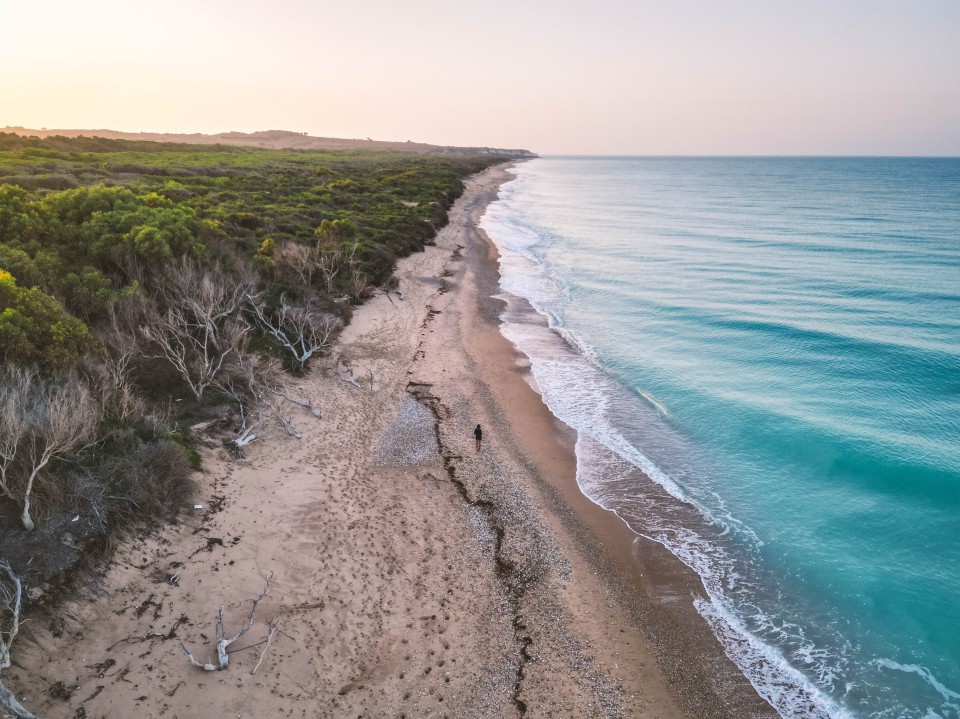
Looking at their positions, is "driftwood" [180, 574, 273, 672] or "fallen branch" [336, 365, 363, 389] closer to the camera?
"driftwood" [180, 574, 273, 672]

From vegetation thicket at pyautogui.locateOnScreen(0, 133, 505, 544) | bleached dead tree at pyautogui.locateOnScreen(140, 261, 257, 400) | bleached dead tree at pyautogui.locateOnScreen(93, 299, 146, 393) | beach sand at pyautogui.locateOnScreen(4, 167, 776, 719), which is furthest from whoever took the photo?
bleached dead tree at pyautogui.locateOnScreen(140, 261, 257, 400)

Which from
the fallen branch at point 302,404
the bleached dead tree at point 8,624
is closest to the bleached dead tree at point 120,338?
the fallen branch at point 302,404

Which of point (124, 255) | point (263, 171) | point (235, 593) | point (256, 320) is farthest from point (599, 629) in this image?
point (263, 171)

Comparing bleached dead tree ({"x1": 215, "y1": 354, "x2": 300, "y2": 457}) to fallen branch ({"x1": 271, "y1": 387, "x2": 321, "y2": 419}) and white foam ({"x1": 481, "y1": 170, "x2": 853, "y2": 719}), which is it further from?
white foam ({"x1": 481, "y1": 170, "x2": 853, "y2": 719})

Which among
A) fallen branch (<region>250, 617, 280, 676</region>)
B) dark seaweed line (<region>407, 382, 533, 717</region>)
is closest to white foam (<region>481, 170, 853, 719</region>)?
dark seaweed line (<region>407, 382, 533, 717</region>)

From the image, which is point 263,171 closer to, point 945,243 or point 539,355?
point 539,355

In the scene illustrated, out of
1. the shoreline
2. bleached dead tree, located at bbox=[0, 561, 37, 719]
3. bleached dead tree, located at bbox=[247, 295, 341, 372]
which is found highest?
bleached dead tree, located at bbox=[247, 295, 341, 372]
